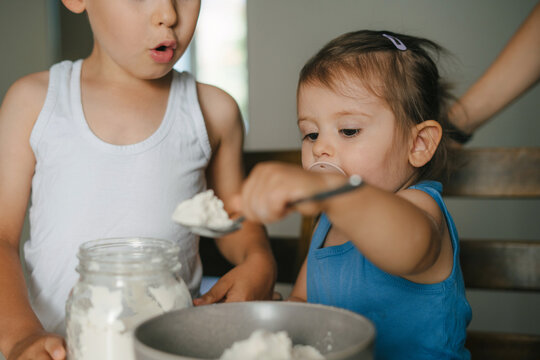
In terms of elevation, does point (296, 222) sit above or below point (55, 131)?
below

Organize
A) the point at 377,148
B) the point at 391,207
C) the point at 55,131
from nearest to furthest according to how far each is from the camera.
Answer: the point at 391,207 < the point at 377,148 < the point at 55,131

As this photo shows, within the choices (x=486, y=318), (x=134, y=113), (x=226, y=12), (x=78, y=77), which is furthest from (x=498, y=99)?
(x=226, y=12)

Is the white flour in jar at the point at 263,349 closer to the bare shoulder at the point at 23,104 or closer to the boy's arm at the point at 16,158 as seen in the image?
the boy's arm at the point at 16,158

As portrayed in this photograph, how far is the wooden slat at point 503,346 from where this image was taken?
3.47 feet

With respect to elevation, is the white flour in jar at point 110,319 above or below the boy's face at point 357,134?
below

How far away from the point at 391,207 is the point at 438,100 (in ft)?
1.64

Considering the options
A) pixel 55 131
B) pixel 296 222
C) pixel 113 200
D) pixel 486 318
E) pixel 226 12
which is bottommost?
pixel 486 318

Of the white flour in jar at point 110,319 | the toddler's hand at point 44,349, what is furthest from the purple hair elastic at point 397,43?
the toddler's hand at point 44,349

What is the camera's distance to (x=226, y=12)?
3.59m

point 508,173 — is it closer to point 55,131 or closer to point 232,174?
point 232,174

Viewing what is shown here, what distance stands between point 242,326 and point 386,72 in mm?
529

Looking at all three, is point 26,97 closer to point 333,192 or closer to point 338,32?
point 333,192

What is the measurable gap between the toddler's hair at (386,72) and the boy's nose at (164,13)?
25cm

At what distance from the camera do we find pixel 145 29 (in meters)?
0.81
